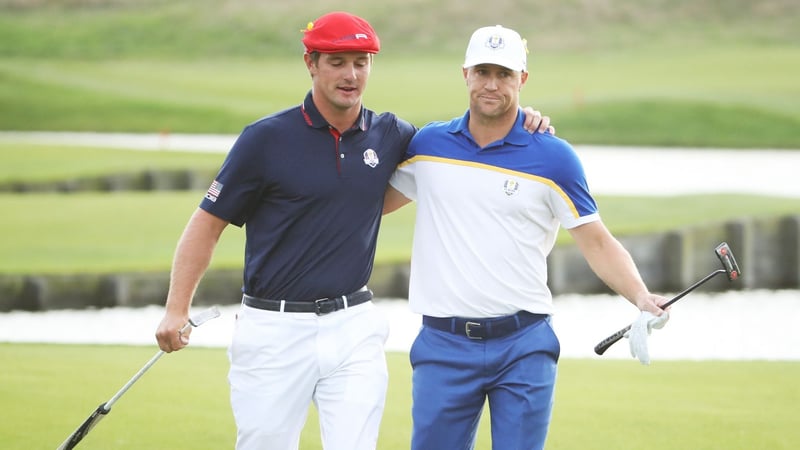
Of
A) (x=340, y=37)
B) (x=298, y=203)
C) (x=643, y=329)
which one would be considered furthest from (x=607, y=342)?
(x=340, y=37)

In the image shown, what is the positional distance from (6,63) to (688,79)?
91.3ft

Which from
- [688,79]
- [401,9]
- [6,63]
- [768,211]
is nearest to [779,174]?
[768,211]

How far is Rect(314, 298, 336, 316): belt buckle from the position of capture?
19.4ft

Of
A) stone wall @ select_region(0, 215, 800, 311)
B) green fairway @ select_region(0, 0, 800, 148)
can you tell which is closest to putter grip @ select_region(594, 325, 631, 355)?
stone wall @ select_region(0, 215, 800, 311)

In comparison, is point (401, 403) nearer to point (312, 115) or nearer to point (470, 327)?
point (470, 327)

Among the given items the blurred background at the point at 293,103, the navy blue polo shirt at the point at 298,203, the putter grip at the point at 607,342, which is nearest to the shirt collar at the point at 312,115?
the navy blue polo shirt at the point at 298,203

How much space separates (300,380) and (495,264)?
0.93 m

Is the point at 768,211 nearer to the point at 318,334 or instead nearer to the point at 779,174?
the point at 779,174

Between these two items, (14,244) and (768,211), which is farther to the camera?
(768,211)

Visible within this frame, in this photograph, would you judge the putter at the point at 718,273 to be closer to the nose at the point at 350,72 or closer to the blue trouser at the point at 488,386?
the blue trouser at the point at 488,386

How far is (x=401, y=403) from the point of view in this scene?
29.9 ft

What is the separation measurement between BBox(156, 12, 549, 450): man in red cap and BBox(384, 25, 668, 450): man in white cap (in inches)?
10.8

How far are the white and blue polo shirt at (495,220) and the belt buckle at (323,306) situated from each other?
39 centimetres

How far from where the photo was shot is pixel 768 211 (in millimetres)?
20641
